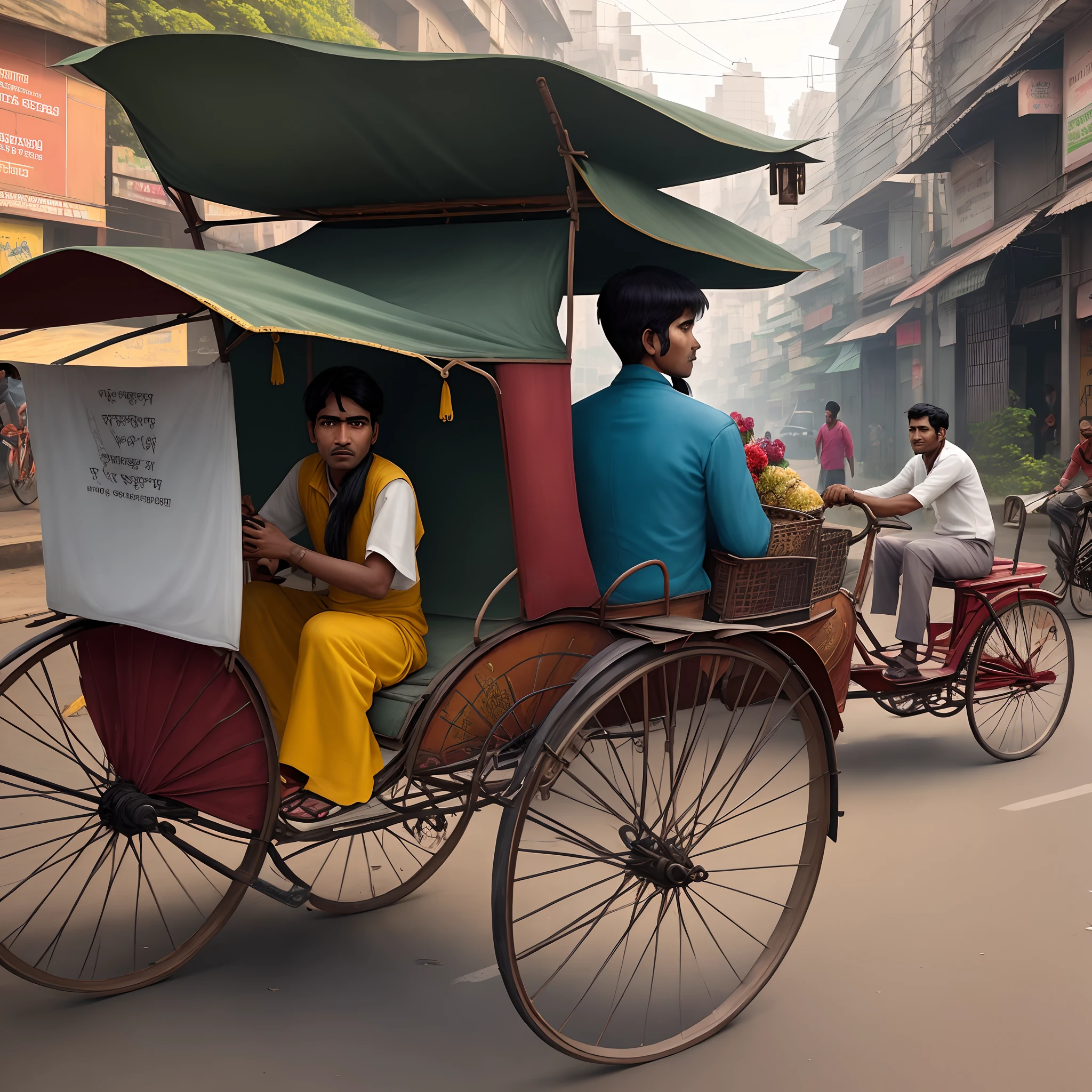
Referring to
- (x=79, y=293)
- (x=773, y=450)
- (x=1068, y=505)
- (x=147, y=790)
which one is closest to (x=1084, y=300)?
(x=1068, y=505)

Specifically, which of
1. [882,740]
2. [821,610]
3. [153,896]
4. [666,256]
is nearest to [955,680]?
[882,740]

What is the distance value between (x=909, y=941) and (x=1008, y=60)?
56.3ft

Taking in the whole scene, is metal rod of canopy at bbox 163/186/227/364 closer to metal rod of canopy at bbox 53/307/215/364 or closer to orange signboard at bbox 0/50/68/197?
metal rod of canopy at bbox 53/307/215/364

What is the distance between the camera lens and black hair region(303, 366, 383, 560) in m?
2.82

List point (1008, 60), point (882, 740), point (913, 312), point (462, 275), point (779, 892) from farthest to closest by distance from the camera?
point (913, 312) → point (1008, 60) → point (882, 740) → point (779, 892) → point (462, 275)

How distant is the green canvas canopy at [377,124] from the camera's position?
2.75 m

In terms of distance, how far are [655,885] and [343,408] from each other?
153cm

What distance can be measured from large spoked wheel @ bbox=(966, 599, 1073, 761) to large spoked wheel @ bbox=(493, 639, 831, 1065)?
4.89ft

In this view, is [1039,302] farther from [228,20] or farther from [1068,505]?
[228,20]

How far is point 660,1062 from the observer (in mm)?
2662

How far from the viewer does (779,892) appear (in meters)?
3.74

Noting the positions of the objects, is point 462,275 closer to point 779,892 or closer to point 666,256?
point 666,256

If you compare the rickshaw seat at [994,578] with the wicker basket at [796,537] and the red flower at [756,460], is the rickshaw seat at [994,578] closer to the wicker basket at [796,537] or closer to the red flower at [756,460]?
the red flower at [756,460]

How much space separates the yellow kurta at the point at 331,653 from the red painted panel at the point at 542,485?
34 cm
